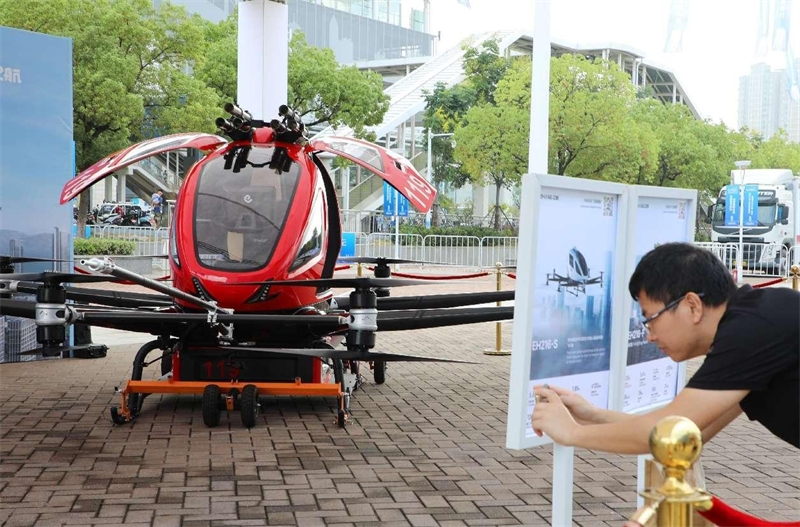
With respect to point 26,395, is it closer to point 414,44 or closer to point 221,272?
point 221,272

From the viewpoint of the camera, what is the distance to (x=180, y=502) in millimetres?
6082

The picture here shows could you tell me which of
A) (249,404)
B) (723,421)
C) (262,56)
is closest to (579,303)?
(723,421)

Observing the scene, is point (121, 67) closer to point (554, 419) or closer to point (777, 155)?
point (554, 419)

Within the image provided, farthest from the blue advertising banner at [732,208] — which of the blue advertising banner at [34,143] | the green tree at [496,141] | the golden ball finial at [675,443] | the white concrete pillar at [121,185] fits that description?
the golden ball finial at [675,443]

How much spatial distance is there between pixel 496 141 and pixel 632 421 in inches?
1642

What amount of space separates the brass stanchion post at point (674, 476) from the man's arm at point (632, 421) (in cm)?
58

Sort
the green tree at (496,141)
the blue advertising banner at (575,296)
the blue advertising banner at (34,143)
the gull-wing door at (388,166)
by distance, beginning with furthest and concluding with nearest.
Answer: the green tree at (496,141) → the blue advertising banner at (34,143) → the gull-wing door at (388,166) → the blue advertising banner at (575,296)

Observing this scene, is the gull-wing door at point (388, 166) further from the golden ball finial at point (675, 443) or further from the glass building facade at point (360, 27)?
the glass building facade at point (360, 27)

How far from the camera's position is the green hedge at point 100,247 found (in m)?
24.8

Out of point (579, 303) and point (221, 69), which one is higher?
point (221, 69)

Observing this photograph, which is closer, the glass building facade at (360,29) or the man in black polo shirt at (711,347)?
the man in black polo shirt at (711,347)

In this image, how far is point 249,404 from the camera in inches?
327

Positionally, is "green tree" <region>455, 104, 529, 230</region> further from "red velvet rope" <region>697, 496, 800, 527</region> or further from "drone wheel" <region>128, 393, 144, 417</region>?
"red velvet rope" <region>697, 496, 800, 527</region>

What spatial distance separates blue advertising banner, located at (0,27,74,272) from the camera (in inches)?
465
